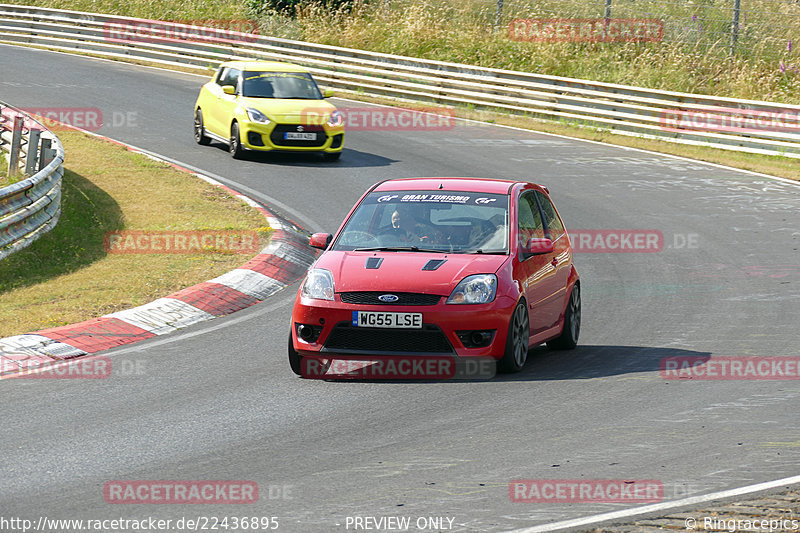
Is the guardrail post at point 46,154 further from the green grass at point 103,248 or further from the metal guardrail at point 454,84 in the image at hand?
the metal guardrail at point 454,84

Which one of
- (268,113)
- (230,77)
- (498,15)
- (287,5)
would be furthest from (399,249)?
(287,5)

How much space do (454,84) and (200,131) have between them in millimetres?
8190

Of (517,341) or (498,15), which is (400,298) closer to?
(517,341)

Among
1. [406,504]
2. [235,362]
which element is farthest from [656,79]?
[406,504]

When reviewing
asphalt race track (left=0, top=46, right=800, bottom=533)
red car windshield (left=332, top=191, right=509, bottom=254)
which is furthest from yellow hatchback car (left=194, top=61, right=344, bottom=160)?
red car windshield (left=332, top=191, right=509, bottom=254)

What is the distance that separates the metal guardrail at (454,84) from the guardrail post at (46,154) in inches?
560

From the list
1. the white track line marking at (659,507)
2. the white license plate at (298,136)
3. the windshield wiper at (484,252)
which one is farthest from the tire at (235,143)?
the white track line marking at (659,507)

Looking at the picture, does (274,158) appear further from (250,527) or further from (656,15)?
(250,527)

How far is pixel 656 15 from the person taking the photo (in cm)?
3306

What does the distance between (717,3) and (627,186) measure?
15785 millimetres

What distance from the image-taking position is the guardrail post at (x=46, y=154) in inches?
657

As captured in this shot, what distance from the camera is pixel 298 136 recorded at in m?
21.9

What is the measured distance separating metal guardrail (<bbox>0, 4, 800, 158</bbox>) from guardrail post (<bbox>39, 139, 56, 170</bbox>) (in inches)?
560

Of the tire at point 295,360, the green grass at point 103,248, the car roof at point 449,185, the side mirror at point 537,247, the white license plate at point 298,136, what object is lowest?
the green grass at point 103,248
